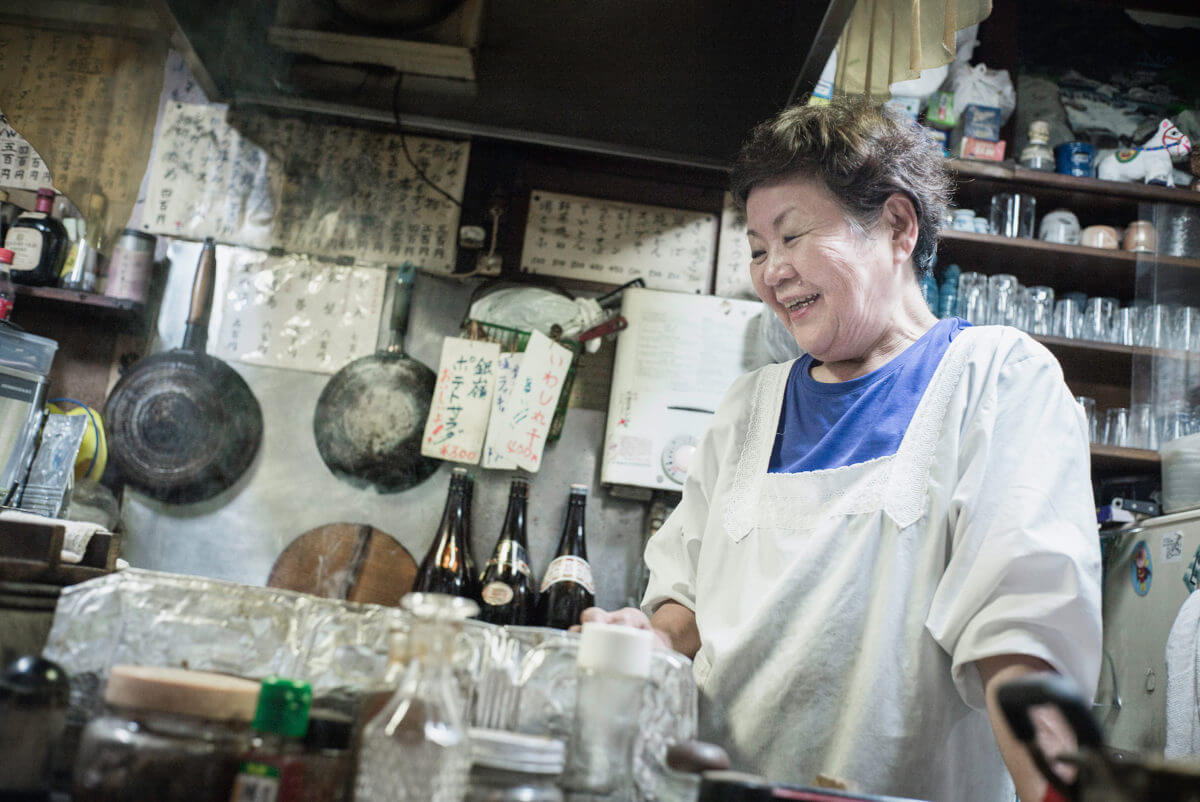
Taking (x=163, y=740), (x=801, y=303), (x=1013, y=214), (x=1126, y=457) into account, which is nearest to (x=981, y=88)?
(x=1013, y=214)

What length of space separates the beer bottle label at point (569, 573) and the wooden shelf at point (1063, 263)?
1346 mm

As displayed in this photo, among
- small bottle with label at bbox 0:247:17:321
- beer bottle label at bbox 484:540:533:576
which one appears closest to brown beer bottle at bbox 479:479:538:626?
beer bottle label at bbox 484:540:533:576

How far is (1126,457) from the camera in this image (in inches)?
98.9

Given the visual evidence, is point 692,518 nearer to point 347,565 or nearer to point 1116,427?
point 347,565

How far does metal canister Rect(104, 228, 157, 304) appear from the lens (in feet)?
8.29

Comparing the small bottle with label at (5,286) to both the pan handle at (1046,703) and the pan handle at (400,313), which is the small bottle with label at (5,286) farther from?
the pan handle at (1046,703)

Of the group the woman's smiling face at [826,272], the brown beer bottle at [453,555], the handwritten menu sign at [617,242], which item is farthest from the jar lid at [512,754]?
the handwritten menu sign at [617,242]

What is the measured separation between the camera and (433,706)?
62cm

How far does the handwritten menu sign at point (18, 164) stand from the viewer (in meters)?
2.03

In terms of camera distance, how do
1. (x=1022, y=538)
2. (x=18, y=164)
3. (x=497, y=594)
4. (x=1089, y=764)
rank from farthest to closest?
(x=497, y=594), (x=18, y=164), (x=1022, y=538), (x=1089, y=764)

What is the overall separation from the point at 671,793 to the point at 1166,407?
2.37 m

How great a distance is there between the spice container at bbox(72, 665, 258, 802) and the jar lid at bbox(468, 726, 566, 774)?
16cm

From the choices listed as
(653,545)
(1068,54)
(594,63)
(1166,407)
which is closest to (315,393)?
(594,63)

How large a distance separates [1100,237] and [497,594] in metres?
2.03
